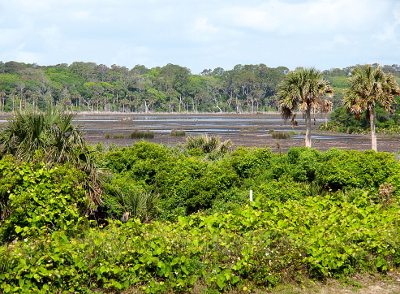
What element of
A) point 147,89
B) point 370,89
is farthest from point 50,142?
point 147,89

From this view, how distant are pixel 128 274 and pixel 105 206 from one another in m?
5.53

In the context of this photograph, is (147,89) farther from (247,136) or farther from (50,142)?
(50,142)

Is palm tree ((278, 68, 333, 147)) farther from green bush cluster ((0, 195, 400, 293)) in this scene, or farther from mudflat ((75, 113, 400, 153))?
green bush cluster ((0, 195, 400, 293))

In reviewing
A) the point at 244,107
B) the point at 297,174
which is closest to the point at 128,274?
the point at 297,174

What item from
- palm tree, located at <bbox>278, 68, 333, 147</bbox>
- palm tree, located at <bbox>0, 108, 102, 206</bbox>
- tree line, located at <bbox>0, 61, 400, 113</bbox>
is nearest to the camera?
palm tree, located at <bbox>0, 108, 102, 206</bbox>

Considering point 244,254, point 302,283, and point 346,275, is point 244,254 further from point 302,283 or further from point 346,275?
point 346,275

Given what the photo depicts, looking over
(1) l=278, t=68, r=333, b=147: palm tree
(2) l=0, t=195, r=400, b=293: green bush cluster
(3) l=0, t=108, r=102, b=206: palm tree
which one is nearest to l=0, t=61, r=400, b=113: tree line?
(1) l=278, t=68, r=333, b=147: palm tree

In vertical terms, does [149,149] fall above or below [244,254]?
above

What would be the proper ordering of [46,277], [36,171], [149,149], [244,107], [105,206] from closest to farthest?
[46,277], [36,171], [105,206], [149,149], [244,107]

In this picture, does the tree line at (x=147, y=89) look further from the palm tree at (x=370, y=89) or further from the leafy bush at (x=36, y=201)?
the leafy bush at (x=36, y=201)

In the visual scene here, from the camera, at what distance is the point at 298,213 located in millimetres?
9484

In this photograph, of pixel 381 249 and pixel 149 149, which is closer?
pixel 381 249

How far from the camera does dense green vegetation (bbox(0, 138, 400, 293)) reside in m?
7.14

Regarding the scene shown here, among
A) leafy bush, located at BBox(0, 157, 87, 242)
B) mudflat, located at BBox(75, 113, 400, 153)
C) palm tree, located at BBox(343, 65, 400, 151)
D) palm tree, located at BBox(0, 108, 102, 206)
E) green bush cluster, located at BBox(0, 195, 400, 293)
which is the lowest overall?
mudflat, located at BBox(75, 113, 400, 153)
